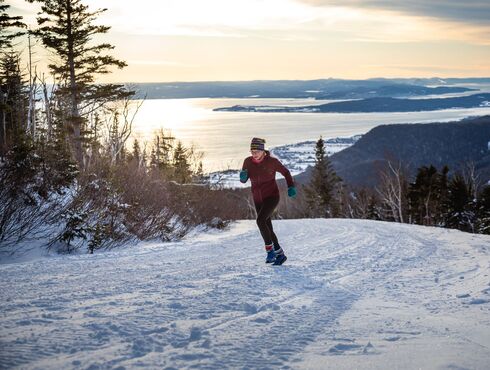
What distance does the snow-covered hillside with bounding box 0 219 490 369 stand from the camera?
3.22 metres

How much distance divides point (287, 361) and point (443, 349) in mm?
1266

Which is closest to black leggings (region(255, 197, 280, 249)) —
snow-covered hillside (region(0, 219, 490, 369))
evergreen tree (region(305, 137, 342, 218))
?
snow-covered hillside (region(0, 219, 490, 369))

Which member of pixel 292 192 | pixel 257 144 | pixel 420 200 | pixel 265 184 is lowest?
pixel 420 200

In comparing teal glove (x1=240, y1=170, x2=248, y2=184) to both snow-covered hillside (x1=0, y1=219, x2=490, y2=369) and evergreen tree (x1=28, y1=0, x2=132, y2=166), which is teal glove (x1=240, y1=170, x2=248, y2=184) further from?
evergreen tree (x1=28, y1=0, x2=132, y2=166)

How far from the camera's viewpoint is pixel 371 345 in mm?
3508

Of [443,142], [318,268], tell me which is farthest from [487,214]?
[443,142]

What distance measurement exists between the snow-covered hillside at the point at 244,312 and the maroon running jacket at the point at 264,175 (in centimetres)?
113

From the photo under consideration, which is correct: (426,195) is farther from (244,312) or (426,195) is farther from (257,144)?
(244,312)

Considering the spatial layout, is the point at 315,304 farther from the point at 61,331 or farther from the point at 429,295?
the point at 61,331

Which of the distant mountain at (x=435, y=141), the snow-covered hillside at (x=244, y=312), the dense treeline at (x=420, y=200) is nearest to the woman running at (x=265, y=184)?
the snow-covered hillside at (x=244, y=312)

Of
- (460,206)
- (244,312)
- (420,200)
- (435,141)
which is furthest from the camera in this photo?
(435,141)

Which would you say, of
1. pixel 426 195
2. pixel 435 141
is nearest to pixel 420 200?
pixel 426 195

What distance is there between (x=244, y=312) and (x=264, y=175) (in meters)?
3.05

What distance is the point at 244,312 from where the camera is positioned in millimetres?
4270
